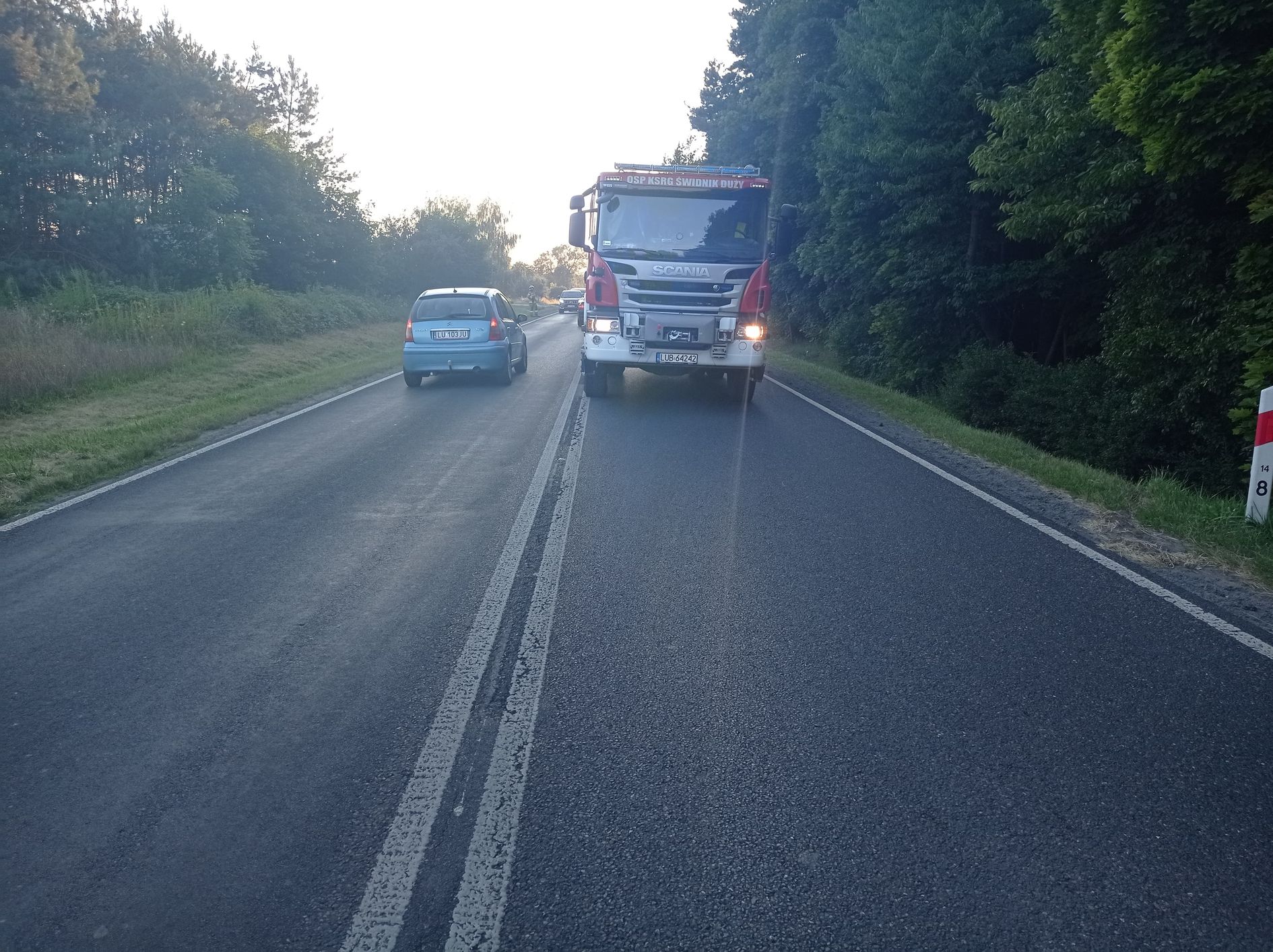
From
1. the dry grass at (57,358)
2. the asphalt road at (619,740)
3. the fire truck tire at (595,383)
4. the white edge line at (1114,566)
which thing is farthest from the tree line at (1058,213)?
the dry grass at (57,358)

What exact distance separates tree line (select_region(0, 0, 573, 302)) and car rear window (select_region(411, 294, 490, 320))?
18.8 meters

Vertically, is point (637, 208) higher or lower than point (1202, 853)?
higher

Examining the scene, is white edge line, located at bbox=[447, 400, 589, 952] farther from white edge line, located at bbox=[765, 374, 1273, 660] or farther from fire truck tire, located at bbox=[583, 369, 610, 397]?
fire truck tire, located at bbox=[583, 369, 610, 397]

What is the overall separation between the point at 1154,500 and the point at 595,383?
9.52 metres

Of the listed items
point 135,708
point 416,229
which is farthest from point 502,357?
point 416,229

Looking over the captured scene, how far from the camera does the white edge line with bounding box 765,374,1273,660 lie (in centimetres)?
514

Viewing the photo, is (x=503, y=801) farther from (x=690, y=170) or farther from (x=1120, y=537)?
(x=690, y=170)

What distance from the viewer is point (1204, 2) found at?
27.7 ft

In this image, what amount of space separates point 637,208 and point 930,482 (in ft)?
24.0

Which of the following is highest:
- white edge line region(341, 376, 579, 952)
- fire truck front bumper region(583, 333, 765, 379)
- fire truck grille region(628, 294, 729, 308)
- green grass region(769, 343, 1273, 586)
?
fire truck grille region(628, 294, 729, 308)

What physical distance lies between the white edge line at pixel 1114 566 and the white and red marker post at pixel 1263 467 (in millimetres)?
1560

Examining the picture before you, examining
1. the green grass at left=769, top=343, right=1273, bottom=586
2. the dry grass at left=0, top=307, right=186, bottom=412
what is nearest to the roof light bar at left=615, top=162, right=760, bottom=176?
the green grass at left=769, top=343, right=1273, bottom=586

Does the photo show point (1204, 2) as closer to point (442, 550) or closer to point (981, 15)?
point (442, 550)

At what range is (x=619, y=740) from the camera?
13.4 feet
